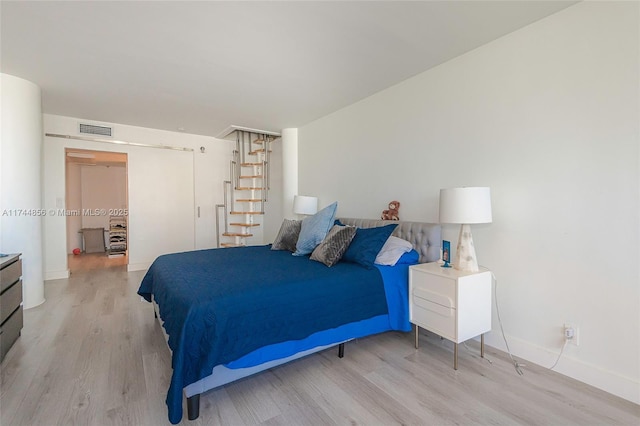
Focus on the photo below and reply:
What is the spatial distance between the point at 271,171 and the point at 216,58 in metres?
3.35

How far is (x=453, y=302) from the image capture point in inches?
82.6

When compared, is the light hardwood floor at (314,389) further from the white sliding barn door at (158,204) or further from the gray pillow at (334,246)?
the white sliding barn door at (158,204)

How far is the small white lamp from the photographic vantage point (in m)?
2.14

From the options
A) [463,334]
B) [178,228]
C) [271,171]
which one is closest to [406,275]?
[463,334]

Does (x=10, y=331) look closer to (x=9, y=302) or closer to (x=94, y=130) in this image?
(x=9, y=302)

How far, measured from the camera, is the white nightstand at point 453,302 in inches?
81.9

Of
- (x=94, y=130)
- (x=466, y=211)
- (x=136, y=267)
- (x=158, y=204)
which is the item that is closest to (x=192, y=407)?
(x=466, y=211)

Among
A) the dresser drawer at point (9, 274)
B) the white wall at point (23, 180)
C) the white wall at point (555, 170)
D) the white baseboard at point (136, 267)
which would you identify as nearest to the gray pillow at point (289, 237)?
the white wall at point (555, 170)

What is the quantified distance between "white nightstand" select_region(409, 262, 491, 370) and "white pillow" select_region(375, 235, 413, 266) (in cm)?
21

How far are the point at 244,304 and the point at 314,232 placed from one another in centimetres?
142

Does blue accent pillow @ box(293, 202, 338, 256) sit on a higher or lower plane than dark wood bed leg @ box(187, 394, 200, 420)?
higher

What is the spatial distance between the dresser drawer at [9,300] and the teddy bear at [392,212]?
131 inches

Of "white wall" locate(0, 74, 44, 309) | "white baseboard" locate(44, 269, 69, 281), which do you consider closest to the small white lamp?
"white wall" locate(0, 74, 44, 309)

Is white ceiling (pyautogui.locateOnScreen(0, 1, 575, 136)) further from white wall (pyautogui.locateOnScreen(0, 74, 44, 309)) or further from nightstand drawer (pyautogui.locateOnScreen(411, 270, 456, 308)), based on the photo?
nightstand drawer (pyautogui.locateOnScreen(411, 270, 456, 308))
